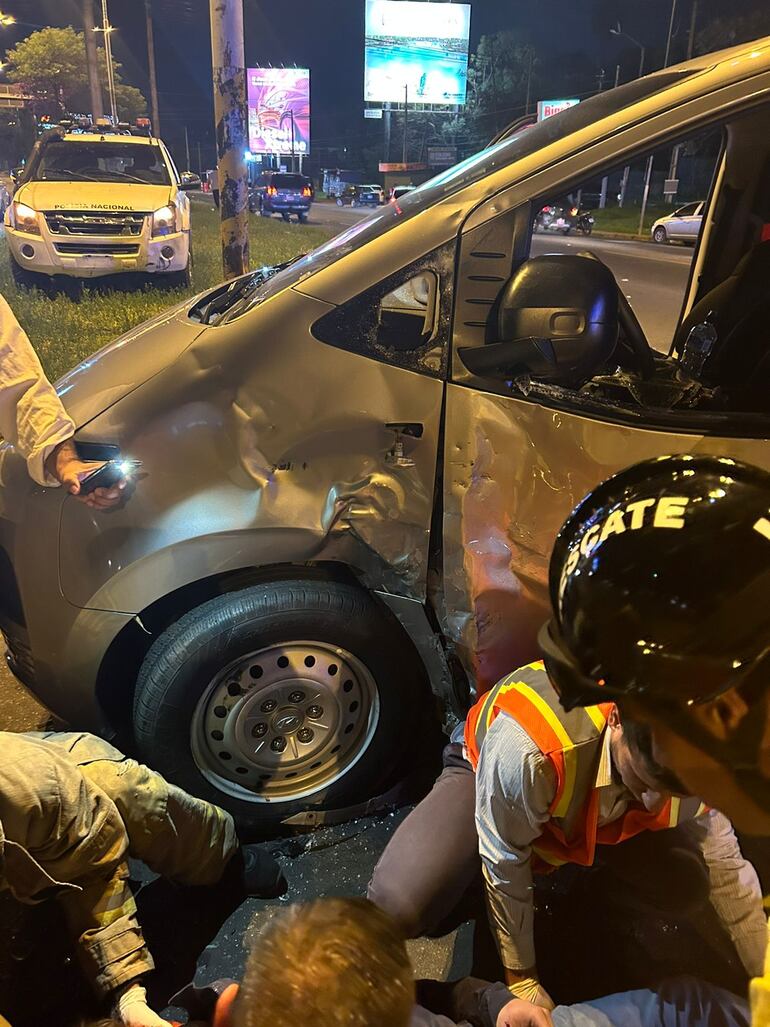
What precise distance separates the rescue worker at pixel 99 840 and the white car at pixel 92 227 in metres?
7.66

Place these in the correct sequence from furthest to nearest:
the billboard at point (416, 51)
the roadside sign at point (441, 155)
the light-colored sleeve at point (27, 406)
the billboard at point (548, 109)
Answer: the roadside sign at point (441, 155)
the billboard at point (416, 51)
the billboard at point (548, 109)
the light-colored sleeve at point (27, 406)

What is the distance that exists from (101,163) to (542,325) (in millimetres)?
9228

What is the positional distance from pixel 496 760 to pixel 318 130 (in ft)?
251

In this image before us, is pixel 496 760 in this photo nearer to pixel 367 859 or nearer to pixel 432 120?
pixel 367 859

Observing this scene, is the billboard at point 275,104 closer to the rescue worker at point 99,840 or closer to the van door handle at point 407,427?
the van door handle at point 407,427

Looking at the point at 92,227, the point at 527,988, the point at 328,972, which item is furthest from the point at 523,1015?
the point at 92,227

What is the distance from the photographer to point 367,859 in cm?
225

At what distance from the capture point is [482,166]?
2.16m

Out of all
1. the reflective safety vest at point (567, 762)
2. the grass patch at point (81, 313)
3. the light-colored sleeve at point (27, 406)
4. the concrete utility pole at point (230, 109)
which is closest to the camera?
the reflective safety vest at point (567, 762)

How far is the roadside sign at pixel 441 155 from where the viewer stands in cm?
4192

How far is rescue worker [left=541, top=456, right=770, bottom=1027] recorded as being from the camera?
1011 mm

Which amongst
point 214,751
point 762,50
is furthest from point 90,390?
point 762,50

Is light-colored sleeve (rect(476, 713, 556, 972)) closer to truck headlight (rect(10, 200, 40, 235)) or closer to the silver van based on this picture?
the silver van

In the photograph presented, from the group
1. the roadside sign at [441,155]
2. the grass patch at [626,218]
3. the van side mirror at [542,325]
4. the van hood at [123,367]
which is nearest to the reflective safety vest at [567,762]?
the van side mirror at [542,325]
